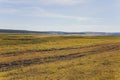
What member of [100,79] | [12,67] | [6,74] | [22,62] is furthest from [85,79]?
[22,62]

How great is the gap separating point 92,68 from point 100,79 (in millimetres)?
7477

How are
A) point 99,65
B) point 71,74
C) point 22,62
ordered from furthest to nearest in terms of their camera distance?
point 22,62, point 99,65, point 71,74

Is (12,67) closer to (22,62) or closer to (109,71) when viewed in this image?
(22,62)

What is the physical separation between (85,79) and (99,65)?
35.1 ft

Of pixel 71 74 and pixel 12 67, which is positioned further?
pixel 12 67

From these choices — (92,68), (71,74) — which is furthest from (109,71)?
(71,74)

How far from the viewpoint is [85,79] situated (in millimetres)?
28344

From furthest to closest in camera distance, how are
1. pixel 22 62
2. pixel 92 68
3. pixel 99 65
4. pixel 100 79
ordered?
1. pixel 22 62
2. pixel 99 65
3. pixel 92 68
4. pixel 100 79

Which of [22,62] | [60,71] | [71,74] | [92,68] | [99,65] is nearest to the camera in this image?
[71,74]

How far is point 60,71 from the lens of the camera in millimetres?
33156

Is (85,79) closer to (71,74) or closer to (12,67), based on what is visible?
(71,74)

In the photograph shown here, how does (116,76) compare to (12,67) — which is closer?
(116,76)

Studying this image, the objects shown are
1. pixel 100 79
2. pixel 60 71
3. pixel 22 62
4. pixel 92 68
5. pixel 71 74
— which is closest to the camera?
pixel 100 79

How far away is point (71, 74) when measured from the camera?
3112 cm
